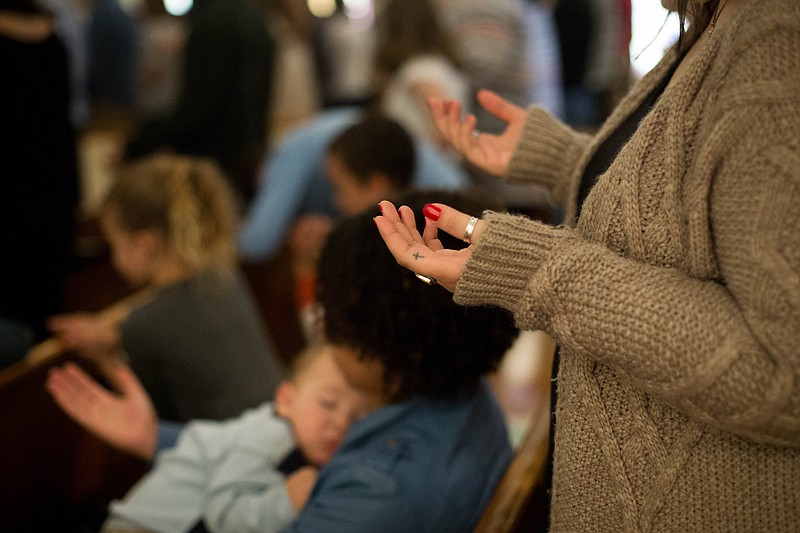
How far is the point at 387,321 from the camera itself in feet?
4.20

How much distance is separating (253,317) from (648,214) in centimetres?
167

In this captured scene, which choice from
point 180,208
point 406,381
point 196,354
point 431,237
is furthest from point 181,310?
point 431,237

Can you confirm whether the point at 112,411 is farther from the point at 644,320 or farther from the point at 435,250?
the point at 644,320

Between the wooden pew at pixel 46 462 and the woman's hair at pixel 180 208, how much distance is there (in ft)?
1.38

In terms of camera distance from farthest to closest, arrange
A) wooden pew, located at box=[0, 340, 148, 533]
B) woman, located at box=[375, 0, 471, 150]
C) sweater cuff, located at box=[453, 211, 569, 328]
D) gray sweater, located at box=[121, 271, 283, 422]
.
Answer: woman, located at box=[375, 0, 471, 150] < gray sweater, located at box=[121, 271, 283, 422] < wooden pew, located at box=[0, 340, 148, 533] < sweater cuff, located at box=[453, 211, 569, 328]

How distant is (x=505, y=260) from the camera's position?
90 centimetres

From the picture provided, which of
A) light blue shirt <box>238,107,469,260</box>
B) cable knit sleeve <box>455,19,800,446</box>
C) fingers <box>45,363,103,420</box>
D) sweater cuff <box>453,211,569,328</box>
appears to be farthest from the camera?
light blue shirt <box>238,107,469,260</box>

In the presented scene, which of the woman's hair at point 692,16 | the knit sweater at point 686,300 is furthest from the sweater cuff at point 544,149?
the knit sweater at point 686,300

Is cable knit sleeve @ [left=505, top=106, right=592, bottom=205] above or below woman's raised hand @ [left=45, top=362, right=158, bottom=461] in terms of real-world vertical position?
above

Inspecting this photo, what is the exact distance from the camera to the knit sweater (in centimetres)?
79

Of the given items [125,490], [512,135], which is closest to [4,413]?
[125,490]

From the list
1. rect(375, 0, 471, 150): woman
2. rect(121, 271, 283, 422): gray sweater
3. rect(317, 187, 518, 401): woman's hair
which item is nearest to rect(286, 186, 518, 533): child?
rect(317, 187, 518, 401): woman's hair

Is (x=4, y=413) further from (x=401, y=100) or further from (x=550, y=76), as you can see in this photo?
(x=550, y=76)

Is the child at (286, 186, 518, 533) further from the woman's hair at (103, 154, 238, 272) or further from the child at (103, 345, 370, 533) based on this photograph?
the woman's hair at (103, 154, 238, 272)
